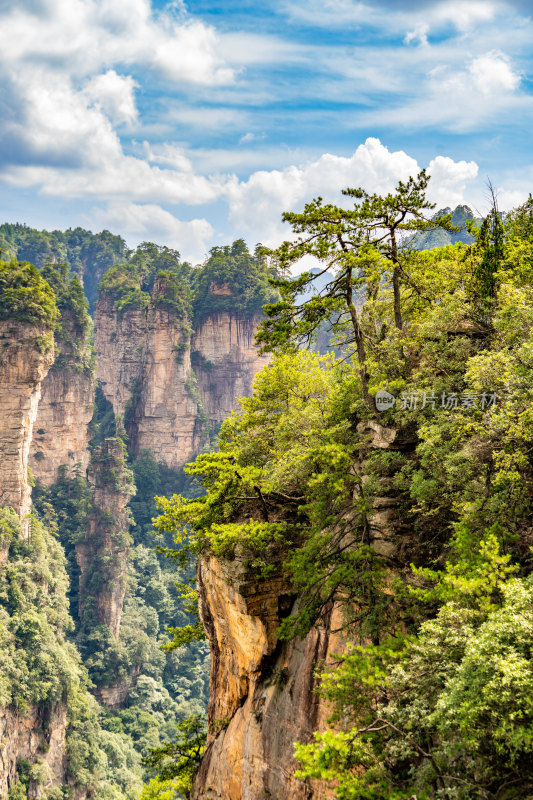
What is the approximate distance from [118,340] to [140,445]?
1308cm

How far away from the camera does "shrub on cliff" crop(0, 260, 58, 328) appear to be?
40.6 meters

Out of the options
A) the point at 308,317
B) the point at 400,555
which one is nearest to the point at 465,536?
the point at 400,555

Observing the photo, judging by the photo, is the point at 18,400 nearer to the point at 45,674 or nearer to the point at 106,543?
the point at 45,674

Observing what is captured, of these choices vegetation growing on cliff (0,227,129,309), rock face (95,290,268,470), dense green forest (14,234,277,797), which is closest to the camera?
dense green forest (14,234,277,797)

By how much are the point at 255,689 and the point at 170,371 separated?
55.6 metres

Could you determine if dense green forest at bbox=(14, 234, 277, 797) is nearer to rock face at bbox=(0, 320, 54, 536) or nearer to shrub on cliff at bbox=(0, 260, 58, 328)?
shrub on cliff at bbox=(0, 260, 58, 328)

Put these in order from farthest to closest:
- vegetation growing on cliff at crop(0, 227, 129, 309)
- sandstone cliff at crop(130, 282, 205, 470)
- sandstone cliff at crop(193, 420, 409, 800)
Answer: vegetation growing on cliff at crop(0, 227, 129, 309), sandstone cliff at crop(130, 282, 205, 470), sandstone cliff at crop(193, 420, 409, 800)

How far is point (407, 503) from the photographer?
10.2 m

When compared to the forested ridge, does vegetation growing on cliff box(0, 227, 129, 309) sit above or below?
above

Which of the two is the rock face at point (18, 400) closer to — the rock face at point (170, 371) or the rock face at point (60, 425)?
the rock face at point (60, 425)

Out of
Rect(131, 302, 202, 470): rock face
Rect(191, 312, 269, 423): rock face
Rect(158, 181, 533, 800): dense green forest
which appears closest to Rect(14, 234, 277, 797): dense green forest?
Rect(131, 302, 202, 470): rock face

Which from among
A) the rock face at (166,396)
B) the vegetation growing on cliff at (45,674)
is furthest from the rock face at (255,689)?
the rock face at (166,396)

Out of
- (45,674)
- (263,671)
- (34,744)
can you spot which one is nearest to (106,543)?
(45,674)

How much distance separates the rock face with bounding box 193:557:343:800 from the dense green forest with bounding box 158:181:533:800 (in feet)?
1.98
